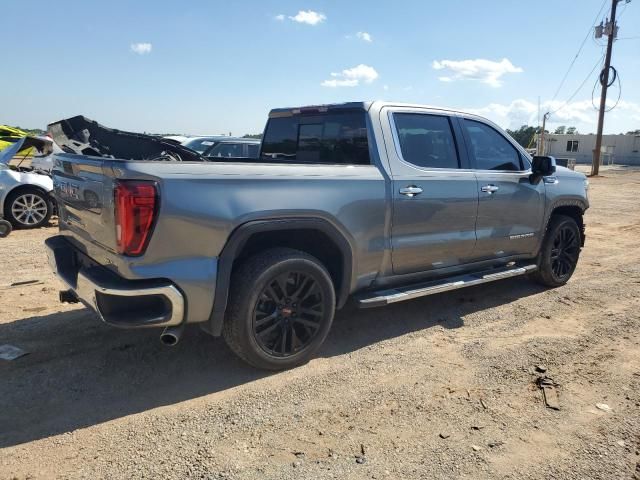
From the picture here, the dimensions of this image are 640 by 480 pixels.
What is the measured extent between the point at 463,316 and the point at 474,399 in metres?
1.70

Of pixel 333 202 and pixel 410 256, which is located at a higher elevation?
pixel 333 202

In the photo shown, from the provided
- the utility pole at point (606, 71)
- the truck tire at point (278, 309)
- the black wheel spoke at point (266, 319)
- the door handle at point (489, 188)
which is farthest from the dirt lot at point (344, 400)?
the utility pole at point (606, 71)

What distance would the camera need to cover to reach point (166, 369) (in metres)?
3.73

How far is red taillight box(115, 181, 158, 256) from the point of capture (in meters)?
2.93

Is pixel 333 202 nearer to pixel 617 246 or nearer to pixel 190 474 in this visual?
pixel 190 474

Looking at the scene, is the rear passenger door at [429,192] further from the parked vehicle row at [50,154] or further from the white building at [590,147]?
the white building at [590,147]

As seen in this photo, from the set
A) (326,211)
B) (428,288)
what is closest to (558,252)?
(428,288)

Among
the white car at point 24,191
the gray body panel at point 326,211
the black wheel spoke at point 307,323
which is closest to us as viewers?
the gray body panel at point 326,211

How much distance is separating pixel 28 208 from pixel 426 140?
7.51 m

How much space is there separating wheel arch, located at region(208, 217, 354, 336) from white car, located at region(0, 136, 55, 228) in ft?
21.3

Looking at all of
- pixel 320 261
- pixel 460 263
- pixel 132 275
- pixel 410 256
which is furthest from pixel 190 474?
pixel 460 263

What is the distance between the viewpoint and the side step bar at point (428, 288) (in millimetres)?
4043

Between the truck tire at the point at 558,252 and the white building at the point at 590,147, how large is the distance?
48.5m

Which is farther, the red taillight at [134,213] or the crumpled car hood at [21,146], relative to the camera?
the crumpled car hood at [21,146]
